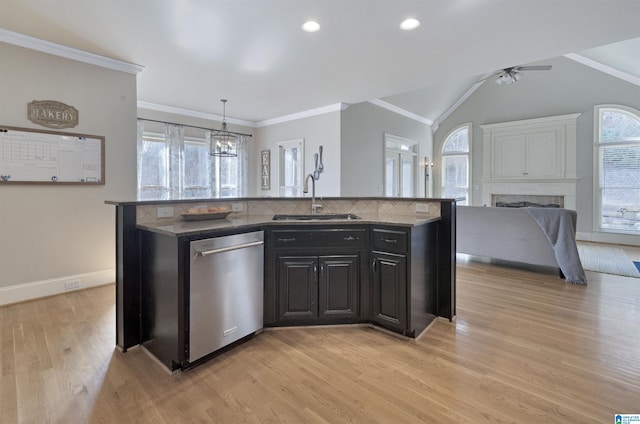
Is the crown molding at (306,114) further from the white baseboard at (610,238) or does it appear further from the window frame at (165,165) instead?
the white baseboard at (610,238)

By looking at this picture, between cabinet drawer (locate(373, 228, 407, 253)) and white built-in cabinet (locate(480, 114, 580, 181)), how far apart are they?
6.56m

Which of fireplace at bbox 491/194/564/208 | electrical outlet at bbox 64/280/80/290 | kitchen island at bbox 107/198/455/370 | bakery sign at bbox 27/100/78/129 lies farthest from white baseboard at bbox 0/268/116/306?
fireplace at bbox 491/194/564/208

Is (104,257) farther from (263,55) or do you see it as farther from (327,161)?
(327,161)

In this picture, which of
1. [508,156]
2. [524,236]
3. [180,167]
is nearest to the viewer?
[524,236]

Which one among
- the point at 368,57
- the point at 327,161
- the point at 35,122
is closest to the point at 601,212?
the point at 327,161

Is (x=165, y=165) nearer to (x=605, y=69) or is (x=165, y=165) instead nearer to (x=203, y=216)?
(x=203, y=216)

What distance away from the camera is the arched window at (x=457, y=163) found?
8.34 meters

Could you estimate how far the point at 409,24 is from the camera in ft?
9.28

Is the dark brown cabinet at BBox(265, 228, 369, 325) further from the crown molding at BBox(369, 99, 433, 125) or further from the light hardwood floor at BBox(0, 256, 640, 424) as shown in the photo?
the crown molding at BBox(369, 99, 433, 125)

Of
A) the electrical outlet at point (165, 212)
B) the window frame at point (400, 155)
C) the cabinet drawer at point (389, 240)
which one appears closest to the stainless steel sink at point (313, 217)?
the cabinet drawer at point (389, 240)

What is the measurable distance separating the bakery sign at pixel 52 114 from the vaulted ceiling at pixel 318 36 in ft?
2.12

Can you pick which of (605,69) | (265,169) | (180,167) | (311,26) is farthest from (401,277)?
(605,69)

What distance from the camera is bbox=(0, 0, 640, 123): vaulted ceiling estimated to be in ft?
8.42

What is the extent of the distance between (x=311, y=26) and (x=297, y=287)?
7.82 ft
